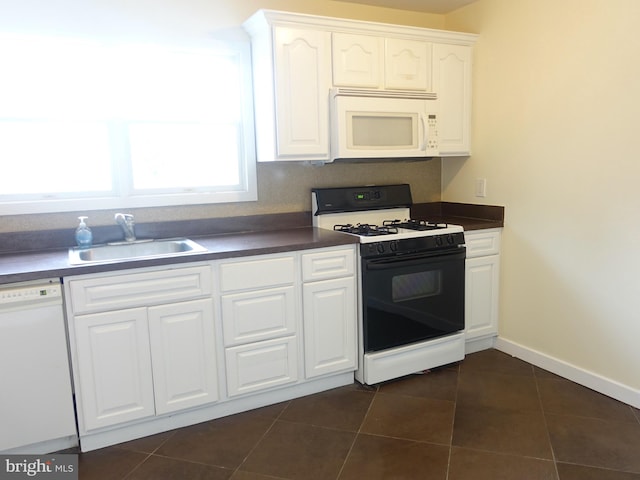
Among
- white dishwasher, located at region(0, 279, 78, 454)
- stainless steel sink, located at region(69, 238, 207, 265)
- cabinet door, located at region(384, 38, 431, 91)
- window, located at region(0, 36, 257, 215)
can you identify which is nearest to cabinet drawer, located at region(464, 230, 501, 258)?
cabinet door, located at region(384, 38, 431, 91)

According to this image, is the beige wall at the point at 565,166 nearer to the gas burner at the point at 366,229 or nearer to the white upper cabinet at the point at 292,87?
the gas burner at the point at 366,229

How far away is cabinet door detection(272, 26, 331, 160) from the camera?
8.89 feet

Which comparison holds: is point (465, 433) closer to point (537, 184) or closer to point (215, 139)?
point (537, 184)

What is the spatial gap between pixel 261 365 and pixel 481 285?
159cm

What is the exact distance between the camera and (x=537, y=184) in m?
2.98

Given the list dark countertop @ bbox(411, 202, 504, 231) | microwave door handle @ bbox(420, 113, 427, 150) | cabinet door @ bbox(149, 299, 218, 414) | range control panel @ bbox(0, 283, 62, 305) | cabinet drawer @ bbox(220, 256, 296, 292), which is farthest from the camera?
dark countertop @ bbox(411, 202, 504, 231)

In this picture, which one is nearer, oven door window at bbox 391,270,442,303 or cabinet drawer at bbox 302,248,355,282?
cabinet drawer at bbox 302,248,355,282

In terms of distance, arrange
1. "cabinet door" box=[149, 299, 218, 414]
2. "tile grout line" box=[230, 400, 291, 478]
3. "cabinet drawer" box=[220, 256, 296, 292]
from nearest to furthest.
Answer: "tile grout line" box=[230, 400, 291, 478] → "cabinet door" box=[149, 299, 218, 414] → "cabinet drawer" box=[220, 256, 296, 292]

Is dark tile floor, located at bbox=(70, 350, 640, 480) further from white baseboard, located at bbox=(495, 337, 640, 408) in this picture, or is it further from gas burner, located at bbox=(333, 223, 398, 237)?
gas burner, located at bbox=(333, 223, 398, 237)

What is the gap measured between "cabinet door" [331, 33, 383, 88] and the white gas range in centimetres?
71

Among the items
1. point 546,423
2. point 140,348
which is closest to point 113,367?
point 140,348

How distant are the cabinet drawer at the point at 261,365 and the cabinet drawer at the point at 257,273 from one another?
0.32 metres

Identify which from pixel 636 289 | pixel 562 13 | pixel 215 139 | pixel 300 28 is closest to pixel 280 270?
pixel 215 139

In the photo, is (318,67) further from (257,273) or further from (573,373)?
(573,373)
